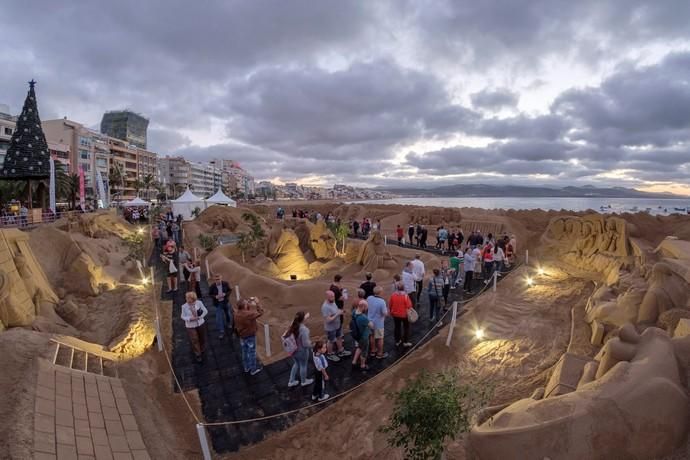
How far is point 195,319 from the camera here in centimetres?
681

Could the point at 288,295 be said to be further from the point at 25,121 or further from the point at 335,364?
→ the point at 25,121

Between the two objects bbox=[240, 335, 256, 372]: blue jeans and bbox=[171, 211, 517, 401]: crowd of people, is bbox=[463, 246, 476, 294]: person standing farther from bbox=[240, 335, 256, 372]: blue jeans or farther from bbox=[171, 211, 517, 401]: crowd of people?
bbox=[240, 335, 256, 372]: blue jeans

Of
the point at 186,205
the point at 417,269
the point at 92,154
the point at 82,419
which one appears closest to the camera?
the point at 82,419

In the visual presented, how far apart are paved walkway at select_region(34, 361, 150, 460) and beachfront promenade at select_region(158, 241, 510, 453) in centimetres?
111

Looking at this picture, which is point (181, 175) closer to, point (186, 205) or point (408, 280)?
point (186, 205)

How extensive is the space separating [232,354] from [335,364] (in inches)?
88.5

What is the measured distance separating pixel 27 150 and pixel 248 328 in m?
22.3

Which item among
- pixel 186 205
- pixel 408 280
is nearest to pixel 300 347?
pixel 408 280

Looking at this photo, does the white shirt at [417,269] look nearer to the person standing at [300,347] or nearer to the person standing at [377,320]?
the person standing at [377,320]

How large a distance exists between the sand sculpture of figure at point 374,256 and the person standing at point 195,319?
942 cm

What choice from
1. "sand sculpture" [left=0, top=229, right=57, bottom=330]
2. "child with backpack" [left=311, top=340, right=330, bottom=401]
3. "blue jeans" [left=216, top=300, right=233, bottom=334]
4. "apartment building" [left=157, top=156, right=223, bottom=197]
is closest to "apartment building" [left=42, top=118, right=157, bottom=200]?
"apartment building" [left=157, top=156, right=223, bottom=197]

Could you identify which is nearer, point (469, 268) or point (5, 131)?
point (469, 268)

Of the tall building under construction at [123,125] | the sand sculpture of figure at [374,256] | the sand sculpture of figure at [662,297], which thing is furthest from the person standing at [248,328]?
the tall building under construction at [123,125]

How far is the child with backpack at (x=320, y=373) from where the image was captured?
576cm
